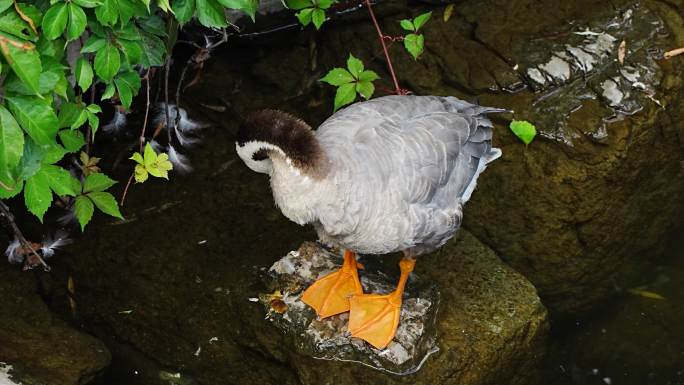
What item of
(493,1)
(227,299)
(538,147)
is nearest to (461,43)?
(493,1)

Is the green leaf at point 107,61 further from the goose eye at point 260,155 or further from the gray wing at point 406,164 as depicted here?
the gray wing at point 406,164

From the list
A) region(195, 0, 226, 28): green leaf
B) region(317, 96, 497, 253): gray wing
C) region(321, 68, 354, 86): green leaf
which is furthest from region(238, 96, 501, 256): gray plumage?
region(195, 0, 226, 28): green leaf

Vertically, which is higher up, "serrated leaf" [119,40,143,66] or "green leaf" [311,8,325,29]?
"serrated leaf" [119,40,143,66]

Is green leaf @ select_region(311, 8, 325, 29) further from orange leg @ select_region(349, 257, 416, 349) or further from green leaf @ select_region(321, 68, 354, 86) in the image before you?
orange leg @ select_region(349, 257, 416, 349)

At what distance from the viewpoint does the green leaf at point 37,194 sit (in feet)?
11.6

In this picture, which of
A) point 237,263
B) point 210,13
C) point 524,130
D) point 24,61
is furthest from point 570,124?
point 24,61

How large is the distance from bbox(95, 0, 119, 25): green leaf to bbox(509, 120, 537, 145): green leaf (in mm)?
2856

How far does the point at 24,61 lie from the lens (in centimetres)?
271

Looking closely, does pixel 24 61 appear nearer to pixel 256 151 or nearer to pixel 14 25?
pixel 14 25

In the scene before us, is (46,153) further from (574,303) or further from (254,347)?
(574,303)

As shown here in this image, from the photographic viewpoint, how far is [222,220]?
4.92 meters

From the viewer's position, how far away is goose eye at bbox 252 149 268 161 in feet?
11.8

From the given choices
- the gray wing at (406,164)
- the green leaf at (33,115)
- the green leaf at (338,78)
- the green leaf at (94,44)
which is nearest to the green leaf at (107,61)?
the green leaf at (94,44)

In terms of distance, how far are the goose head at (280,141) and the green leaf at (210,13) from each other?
0.45 meters
